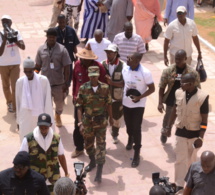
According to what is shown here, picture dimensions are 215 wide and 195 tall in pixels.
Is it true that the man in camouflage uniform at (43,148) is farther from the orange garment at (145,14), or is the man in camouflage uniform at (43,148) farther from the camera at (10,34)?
the orange garment at (145,14)

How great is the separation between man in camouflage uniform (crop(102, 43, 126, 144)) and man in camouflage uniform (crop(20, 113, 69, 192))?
2.27 m

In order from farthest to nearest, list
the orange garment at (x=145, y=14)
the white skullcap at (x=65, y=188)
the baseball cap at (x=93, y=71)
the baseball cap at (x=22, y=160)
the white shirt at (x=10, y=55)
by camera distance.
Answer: the orange garment at (x=145, y=14)
the white shirt at (x=10, y=55)
the baseball cap at (x=93, y=71)
the baseball cap at (x=22, y=160)
the white skullcap at (x=65, y=188)

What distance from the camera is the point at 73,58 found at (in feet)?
32.7

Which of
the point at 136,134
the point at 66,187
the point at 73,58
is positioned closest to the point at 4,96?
the point at 73,58

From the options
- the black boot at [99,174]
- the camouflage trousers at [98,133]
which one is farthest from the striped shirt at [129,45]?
the black boot at [99,174]

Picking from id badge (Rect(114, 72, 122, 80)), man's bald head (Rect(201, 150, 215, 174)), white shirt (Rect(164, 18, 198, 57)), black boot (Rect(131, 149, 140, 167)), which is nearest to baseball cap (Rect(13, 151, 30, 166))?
man's bald head (Rect(201, 150, 215, 174))

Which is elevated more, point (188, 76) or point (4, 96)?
point (188, 76)

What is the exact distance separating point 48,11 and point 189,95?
11578 mm

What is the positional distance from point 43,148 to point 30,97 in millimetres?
1570

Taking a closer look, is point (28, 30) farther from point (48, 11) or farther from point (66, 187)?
point (66, 187)

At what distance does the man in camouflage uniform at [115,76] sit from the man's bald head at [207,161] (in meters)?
2.97

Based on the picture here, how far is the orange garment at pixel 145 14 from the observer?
12.7 metres

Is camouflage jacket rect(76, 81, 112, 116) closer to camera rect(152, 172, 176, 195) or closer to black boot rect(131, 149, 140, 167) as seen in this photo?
black boot rect(131, 149, 140, 167)

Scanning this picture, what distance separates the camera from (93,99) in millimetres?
7281
